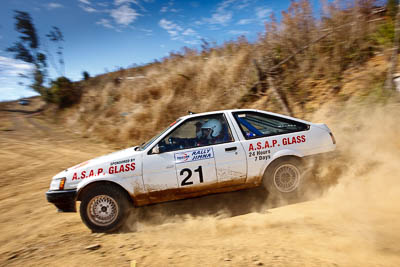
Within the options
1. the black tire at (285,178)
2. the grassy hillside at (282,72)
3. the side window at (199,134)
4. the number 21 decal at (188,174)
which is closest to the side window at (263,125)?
the side window at (199,134)

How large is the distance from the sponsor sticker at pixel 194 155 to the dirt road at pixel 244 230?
3.24 ft

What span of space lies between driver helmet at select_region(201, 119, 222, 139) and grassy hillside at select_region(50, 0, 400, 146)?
15.3 ft

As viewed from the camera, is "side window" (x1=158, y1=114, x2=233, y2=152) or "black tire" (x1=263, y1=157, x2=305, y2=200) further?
"black tire" (x1=263, y1=157, x2=305, y2=200)

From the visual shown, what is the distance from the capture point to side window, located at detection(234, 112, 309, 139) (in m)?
4.36

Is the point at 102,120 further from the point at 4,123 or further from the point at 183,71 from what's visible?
the point at 4,123

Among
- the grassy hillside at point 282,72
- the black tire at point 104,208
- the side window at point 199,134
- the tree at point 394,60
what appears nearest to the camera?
the black tire at point 104,208

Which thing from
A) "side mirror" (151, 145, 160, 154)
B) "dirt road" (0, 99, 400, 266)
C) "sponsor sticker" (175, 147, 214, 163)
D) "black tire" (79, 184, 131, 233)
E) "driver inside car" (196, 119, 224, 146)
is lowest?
"dirt road" (0, 99, 400, 266)

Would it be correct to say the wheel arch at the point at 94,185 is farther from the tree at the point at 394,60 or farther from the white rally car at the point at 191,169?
the tree at the point at 394,60

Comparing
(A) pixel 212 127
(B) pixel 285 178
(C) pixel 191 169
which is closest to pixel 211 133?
(A) pixel 212 127

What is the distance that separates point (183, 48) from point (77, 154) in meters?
7.48

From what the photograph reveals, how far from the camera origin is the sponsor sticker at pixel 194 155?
406 cm

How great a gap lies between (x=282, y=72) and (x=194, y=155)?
6672 millimetres

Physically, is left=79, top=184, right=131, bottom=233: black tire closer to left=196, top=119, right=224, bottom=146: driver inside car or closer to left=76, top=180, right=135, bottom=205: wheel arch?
left=76, top=180, right=135, bottom=205: wheel arch

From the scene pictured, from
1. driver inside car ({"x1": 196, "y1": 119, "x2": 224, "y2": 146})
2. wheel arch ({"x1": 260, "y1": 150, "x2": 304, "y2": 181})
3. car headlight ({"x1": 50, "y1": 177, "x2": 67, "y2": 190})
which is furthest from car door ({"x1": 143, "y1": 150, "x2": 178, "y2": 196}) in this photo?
wheel arch ({"x1": 260, "y1": 150, "x2": 304, "y2": 181})
